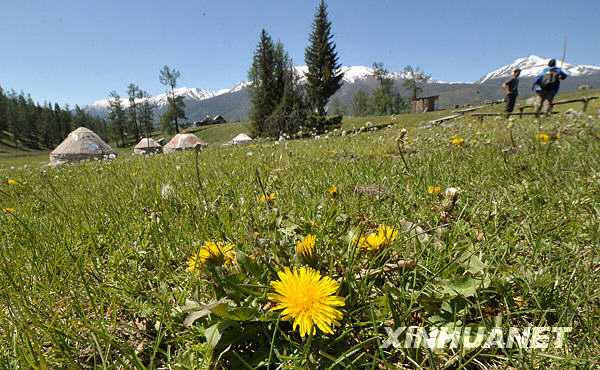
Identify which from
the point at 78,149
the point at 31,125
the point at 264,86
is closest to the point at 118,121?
the point at 31,125

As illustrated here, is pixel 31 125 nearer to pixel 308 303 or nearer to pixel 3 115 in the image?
pixel 3 115

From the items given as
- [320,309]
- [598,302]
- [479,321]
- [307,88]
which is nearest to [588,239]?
[598,302]

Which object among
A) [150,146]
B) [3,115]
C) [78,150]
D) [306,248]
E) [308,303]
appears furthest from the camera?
[3,115]

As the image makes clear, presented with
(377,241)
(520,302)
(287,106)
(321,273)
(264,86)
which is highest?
(264,86)

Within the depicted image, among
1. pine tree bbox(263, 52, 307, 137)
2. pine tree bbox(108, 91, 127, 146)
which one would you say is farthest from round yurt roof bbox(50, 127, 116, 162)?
pine tree bbox(108, 91, 127, 146)

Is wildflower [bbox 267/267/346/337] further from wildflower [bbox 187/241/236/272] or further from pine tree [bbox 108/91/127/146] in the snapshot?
pine tree [bbox 108/91/127/146]

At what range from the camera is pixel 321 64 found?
186ft

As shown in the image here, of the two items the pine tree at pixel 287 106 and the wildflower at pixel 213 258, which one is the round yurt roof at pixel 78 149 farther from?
the wildflower at pixel 213 258

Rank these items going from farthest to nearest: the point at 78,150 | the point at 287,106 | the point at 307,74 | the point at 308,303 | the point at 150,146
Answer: the point at 307,74, the point at 287,106, the point at 78,150, the point at 150,146, the point at 308,303

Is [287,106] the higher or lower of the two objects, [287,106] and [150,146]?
the higher

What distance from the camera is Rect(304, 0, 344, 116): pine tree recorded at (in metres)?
56.5

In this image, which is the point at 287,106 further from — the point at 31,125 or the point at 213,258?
the point at 31,125

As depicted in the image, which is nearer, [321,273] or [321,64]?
[321,273]

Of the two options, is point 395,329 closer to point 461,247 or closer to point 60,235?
point 461,247
